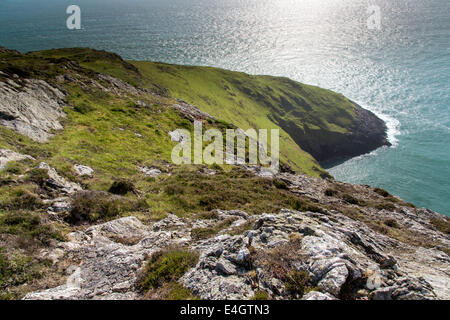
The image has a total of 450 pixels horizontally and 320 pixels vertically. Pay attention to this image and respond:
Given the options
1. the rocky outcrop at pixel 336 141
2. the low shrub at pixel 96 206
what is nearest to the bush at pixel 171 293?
the low shrub at pixel 96 206

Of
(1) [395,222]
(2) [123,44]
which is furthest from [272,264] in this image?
(2) [123,44]

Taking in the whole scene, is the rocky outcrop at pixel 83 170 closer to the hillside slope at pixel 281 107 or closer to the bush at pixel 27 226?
the bush at pixel 27 226

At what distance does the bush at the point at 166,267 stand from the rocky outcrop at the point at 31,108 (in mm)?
23627

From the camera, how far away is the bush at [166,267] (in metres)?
10.7

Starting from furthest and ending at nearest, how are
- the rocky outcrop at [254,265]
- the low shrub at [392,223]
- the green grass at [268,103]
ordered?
the green grass at [268,103]
the low shrub at [392,223]
the rocky outcrop at [254,265]

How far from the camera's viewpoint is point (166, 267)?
11266 millimetres

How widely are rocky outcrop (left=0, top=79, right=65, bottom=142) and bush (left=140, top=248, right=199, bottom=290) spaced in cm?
2363

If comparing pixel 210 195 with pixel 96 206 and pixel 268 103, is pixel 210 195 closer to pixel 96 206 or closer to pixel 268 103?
pixel 96 206

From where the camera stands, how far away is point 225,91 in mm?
98125

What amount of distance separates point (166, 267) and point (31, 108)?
102 ft

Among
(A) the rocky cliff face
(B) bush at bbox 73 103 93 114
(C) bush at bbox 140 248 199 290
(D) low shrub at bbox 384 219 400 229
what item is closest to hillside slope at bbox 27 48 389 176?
(B) bush at bbox 73 103 93 114

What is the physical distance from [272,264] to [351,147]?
10716cm

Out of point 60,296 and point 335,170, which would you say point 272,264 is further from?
point 335,170
